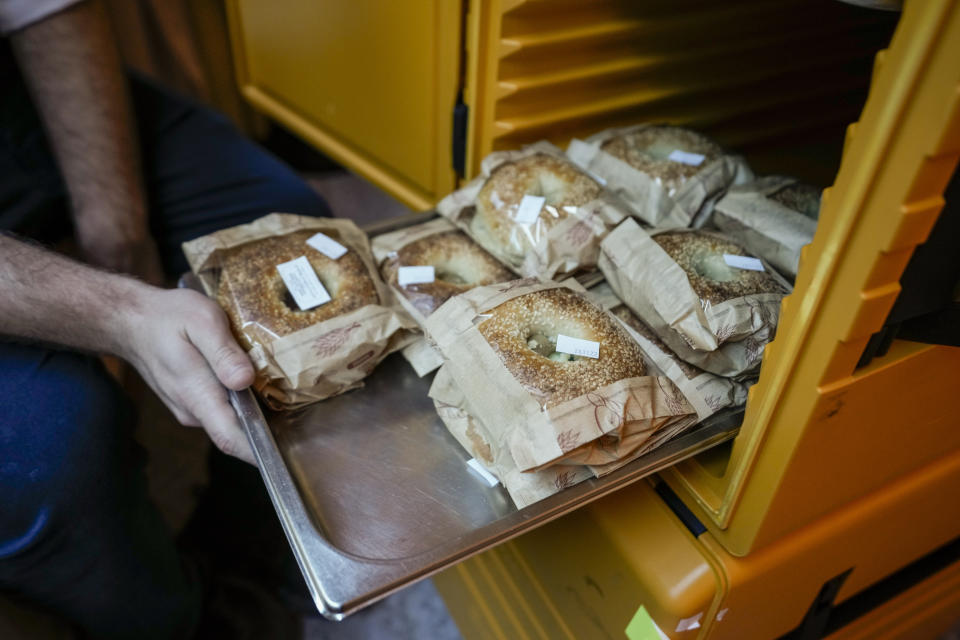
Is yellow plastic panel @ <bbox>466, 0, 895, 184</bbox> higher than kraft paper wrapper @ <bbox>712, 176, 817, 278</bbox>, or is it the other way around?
yellow plastic panel @ <bbox>466, 0, 895, 184</bbox>

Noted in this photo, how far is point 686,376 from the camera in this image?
2.84 ft

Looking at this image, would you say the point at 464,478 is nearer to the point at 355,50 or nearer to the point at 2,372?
the point at 2,372

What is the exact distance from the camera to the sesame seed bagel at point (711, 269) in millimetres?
862

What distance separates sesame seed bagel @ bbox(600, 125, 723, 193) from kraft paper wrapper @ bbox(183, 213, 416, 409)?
48 centimetres

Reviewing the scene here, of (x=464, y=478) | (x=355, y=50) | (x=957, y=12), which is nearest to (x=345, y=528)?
(x=464, y=478)

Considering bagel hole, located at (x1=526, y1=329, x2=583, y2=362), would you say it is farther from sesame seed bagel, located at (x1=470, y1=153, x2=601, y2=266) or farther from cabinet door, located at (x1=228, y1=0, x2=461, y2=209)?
cabinet door, located at (x1=228, y1=0, x2=461, y2=209)

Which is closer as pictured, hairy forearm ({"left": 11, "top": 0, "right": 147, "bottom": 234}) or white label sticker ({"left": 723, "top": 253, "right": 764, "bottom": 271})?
white label sticker ({"left": 723, "top": 253, "right": 764, "bottom": 271})

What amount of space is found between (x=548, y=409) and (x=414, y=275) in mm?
371

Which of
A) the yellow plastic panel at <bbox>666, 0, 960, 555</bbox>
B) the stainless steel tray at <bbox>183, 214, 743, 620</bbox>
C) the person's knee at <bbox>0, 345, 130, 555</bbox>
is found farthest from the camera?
the person's knee at <bbox>0, 345, 130, 555</bbox>

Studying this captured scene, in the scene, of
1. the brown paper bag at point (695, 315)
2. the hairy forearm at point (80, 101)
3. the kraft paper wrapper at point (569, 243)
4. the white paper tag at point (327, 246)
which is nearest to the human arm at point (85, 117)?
the hairy forearm at point (80, 101)

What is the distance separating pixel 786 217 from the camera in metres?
1.01

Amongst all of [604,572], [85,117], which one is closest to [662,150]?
[604,572]

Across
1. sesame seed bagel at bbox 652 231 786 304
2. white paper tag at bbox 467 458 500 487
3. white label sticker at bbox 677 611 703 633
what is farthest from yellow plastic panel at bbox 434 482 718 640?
sesame seed bagel at bbox 652 231 786 304

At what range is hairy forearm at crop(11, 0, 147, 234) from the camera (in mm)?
1229
